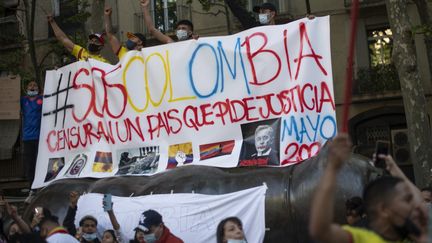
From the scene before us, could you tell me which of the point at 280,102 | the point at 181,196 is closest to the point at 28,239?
the point at 181,196

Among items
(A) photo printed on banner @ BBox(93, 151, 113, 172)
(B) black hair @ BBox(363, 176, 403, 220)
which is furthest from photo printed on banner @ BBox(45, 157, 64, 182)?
Answer: (B) black hair @ BBox(363, 176, 403, 220)

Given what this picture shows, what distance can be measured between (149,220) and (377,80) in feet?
58.8

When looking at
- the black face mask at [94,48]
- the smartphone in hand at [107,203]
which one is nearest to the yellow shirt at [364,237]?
the smartphone in hand at [107,203]

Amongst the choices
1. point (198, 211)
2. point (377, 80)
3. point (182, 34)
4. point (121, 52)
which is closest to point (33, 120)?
point (121, 52)

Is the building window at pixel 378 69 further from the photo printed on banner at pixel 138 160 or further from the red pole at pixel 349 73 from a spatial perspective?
the red pole at pixel 349 73

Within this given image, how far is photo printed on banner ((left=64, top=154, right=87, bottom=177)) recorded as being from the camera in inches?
348

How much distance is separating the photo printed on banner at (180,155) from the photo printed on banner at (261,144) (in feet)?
2.37

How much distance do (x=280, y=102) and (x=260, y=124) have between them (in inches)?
13.9

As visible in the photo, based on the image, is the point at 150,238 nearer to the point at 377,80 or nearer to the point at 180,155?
the point at 180,155

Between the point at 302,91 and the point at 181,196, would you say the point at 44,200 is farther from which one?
the point at 302,91

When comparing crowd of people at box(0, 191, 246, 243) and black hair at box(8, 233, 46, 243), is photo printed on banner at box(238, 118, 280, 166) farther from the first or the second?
black hair at box(8, 233, 46, 243)

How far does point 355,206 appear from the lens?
6.29 m

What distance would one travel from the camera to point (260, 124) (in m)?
7.73

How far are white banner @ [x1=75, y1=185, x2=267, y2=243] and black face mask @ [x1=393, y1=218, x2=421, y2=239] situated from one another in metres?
3.77
